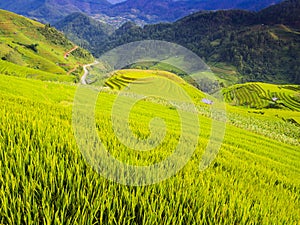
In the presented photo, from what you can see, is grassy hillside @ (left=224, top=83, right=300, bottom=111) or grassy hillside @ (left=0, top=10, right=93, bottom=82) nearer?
grassy hillside @ (left=224, top=83, right=300, bottom=111)

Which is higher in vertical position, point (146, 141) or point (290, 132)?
point (146, 141)

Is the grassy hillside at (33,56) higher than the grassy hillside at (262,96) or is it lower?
higher

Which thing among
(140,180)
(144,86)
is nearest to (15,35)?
(144,86)

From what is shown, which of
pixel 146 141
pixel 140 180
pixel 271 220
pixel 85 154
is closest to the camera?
pixel 271 220

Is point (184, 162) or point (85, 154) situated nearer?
point (85, 154)

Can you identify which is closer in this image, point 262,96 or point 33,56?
point 262,96

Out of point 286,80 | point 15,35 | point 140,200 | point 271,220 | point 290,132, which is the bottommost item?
point 290,132

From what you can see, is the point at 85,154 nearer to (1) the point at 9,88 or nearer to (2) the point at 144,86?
(1) the point at 9,88

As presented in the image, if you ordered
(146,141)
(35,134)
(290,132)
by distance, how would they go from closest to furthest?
(35,134)
(146,141)
(290,132)

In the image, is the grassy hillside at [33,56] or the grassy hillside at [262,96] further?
the grassy hillside at [33,56]

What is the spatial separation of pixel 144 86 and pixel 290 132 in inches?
846

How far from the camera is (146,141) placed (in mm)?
3969

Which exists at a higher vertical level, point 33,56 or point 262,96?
point 33,56

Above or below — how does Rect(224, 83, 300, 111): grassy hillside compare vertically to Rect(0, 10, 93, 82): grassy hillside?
below
